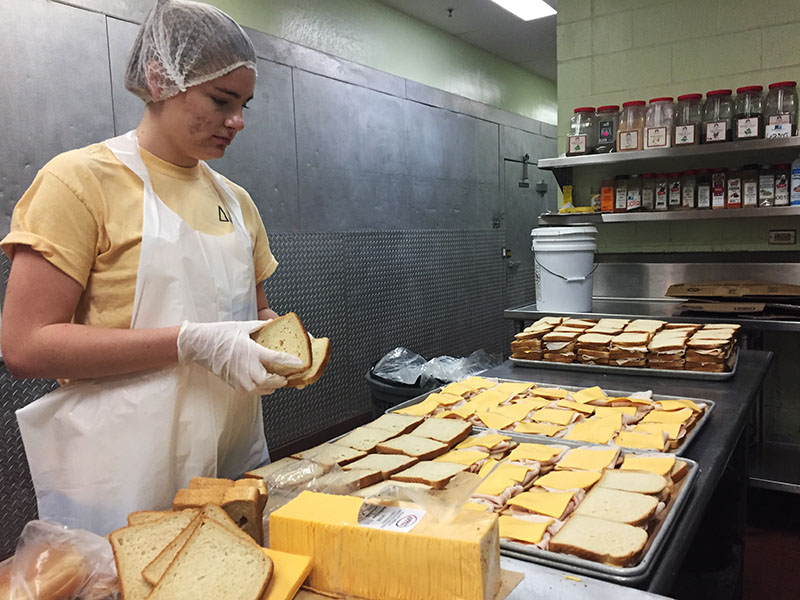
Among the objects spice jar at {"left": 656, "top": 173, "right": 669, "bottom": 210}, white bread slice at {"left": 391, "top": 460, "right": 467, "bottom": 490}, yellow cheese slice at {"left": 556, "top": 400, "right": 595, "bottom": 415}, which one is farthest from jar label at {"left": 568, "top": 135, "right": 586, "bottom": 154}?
white bread slice at {"left": 391, "top": 460, "right": 467, "bottom": 490}

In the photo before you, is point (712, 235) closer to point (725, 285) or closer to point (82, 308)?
point (725, 285)

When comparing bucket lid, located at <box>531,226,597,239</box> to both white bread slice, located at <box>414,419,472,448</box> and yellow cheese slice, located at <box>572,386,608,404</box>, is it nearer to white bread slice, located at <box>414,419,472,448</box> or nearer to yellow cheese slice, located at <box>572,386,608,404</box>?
yellow cheese slice, located at <box>572,386,608,404</box>

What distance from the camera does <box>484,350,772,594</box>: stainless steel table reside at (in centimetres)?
105

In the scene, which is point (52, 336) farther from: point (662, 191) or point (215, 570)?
point (662, 191)

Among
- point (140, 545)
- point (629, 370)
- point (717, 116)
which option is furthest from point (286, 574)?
point (717, 116)

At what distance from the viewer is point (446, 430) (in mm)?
1559

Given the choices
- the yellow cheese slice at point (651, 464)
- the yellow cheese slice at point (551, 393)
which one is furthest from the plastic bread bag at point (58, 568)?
the yellow cheese slice at point (551, 393)

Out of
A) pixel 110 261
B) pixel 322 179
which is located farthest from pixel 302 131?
pixel 110 261

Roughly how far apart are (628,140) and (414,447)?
2.51 meters

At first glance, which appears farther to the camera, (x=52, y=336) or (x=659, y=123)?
(x=659, y=123)

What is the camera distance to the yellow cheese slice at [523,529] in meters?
1.03

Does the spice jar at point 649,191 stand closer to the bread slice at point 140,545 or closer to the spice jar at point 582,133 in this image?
the spice jar at point 582,133

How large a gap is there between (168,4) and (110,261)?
2.04ft

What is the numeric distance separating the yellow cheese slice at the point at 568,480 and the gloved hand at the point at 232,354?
1.86 ft
